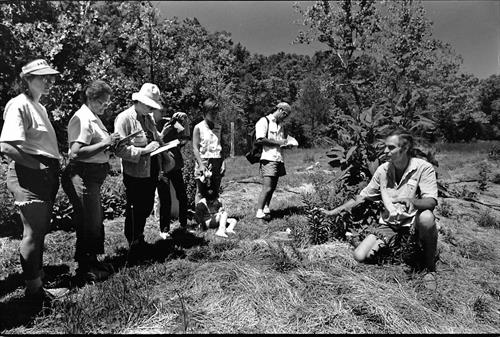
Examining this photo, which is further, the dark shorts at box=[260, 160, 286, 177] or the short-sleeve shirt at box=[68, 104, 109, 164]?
the dark shorts at box=[260, 160, 286, 177]

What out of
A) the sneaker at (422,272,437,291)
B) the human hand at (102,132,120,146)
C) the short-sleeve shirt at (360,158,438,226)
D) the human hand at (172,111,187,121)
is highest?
the human hand at (172,111,187,121)

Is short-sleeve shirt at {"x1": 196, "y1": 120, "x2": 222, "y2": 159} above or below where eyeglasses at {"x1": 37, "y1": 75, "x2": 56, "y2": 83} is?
below

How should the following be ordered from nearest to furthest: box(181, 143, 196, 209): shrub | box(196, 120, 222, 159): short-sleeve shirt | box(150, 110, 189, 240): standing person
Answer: box(150, 110, 189, 240): standing person
box(196, 120, 222, 159): short-sleeve shirt
box(181, 143, 196, 209): shrub

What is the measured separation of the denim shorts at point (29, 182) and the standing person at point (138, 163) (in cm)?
91

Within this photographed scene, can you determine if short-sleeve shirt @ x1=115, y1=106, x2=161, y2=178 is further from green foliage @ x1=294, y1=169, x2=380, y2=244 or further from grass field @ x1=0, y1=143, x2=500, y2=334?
green foliage @ x1=294, y1=169, x2=380, y2=244

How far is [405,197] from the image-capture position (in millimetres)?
3916

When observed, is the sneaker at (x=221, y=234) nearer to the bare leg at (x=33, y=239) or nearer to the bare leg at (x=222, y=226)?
the bare leg at (x=222, y=226)

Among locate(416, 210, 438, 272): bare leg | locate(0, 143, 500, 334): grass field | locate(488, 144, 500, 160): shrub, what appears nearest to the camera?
locate(0, 143, 500, 334): grass field

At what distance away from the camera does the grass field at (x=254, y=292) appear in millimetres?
2814

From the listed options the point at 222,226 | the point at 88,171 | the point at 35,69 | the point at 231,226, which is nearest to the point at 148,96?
the point at 88,171

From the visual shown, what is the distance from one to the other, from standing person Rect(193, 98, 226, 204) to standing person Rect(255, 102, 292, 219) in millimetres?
830

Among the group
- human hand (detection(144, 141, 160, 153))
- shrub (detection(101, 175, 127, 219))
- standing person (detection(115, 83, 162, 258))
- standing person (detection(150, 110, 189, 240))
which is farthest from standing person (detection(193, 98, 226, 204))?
shrub (detection(101, 175, 127, 219))

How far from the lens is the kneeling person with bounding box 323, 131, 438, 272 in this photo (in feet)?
12.3

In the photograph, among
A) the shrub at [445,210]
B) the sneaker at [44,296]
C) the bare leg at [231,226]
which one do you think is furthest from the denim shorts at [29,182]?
the shrub at [445,210]
